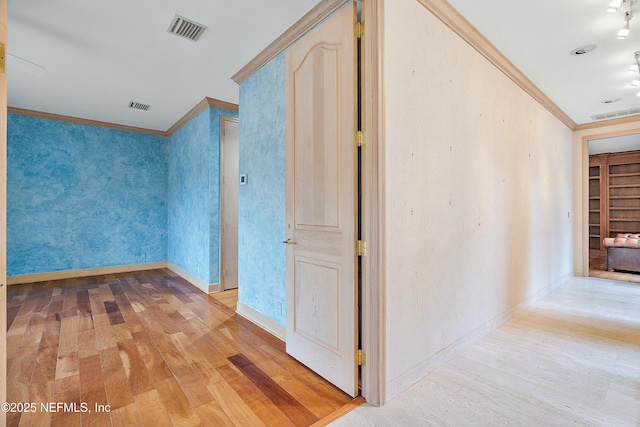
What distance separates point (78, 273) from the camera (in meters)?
5.24

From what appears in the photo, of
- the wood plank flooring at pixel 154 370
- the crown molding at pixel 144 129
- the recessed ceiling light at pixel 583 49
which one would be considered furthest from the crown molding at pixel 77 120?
the recessed ceiling light at pixel 583 49

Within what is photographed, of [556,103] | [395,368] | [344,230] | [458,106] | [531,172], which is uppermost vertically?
[556,103]

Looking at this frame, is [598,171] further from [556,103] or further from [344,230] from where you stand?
[344,230]

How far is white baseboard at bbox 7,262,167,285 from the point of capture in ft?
15.6

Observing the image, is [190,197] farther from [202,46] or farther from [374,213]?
[374,213]

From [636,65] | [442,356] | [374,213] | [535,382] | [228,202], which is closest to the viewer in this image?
[374,213]

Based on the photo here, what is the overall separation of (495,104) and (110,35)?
3.75m

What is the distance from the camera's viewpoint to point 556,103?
4.32 m

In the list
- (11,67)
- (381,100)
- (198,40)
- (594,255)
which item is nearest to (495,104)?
(381,100)

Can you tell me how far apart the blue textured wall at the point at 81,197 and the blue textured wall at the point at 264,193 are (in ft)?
11.3

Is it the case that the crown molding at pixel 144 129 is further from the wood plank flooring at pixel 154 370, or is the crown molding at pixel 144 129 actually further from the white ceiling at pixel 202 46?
the wood plank flooring at pixel 154 370

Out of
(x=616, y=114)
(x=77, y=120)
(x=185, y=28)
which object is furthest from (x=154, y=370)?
(x=616, y=114)

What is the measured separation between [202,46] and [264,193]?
1.56m

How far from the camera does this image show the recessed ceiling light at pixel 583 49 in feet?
9.53
